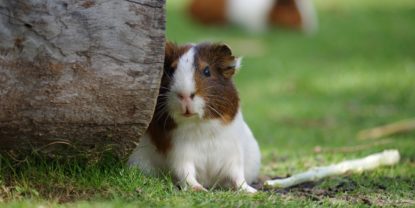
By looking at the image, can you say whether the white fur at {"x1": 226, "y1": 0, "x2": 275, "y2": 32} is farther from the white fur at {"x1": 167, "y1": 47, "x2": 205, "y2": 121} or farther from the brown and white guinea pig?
the white fur at {"x1": 167, "y1": 47, "x2": 205, "y2": 121}

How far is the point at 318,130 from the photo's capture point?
9.16 metres

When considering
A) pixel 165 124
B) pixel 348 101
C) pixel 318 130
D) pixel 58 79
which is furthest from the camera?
pixel 348 101

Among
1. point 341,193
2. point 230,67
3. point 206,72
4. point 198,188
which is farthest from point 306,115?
point 198,188

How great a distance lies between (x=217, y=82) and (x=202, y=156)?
1.64 feet

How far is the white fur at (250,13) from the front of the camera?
15.9 meters

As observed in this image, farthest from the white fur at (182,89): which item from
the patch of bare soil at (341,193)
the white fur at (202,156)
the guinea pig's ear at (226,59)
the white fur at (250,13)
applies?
the white fur at (250,13)

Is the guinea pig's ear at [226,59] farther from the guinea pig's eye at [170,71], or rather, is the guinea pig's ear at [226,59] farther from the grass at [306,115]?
the grass at [306,115]

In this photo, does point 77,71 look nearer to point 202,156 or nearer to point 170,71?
point 170,71

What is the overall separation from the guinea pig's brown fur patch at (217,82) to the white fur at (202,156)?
3.3 inches

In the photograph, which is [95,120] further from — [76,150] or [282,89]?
[282,89]

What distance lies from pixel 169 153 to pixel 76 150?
0.67 meters

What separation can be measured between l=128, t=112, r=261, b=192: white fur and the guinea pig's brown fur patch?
8 cm

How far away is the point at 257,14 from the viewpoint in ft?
52.3

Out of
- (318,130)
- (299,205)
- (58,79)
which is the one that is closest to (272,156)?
(318,130)
